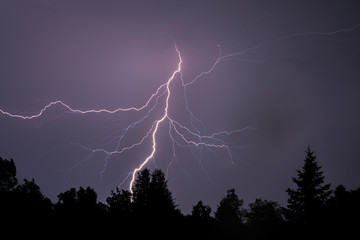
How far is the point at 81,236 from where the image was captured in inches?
467

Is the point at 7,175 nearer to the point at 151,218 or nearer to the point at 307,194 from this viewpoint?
the point at 151,218

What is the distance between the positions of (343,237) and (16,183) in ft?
60.8

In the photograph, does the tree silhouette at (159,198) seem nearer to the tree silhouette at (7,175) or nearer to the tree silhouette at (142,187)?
the tree silhouette at (142,187)

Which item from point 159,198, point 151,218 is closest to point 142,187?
point 159,198

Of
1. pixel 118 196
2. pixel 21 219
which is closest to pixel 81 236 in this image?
pixel 21 219

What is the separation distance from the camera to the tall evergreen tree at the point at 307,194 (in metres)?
17.7

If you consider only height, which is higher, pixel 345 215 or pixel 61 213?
pixel 345 215

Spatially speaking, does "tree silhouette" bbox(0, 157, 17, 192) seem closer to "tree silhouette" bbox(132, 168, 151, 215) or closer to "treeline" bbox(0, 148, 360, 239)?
"treeline" bbox(0, 148, 360, 239)

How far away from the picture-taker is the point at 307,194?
1831 centimetres

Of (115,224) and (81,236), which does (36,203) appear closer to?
(81,236)

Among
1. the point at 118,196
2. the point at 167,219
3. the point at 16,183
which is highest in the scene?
the point at 118,196

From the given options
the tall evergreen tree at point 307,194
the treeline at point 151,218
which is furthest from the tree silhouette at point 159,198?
the tall evergreen tree at point 307,194

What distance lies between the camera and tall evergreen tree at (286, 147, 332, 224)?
17719 millimetres

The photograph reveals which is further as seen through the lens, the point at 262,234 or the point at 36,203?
the point at 262,234
